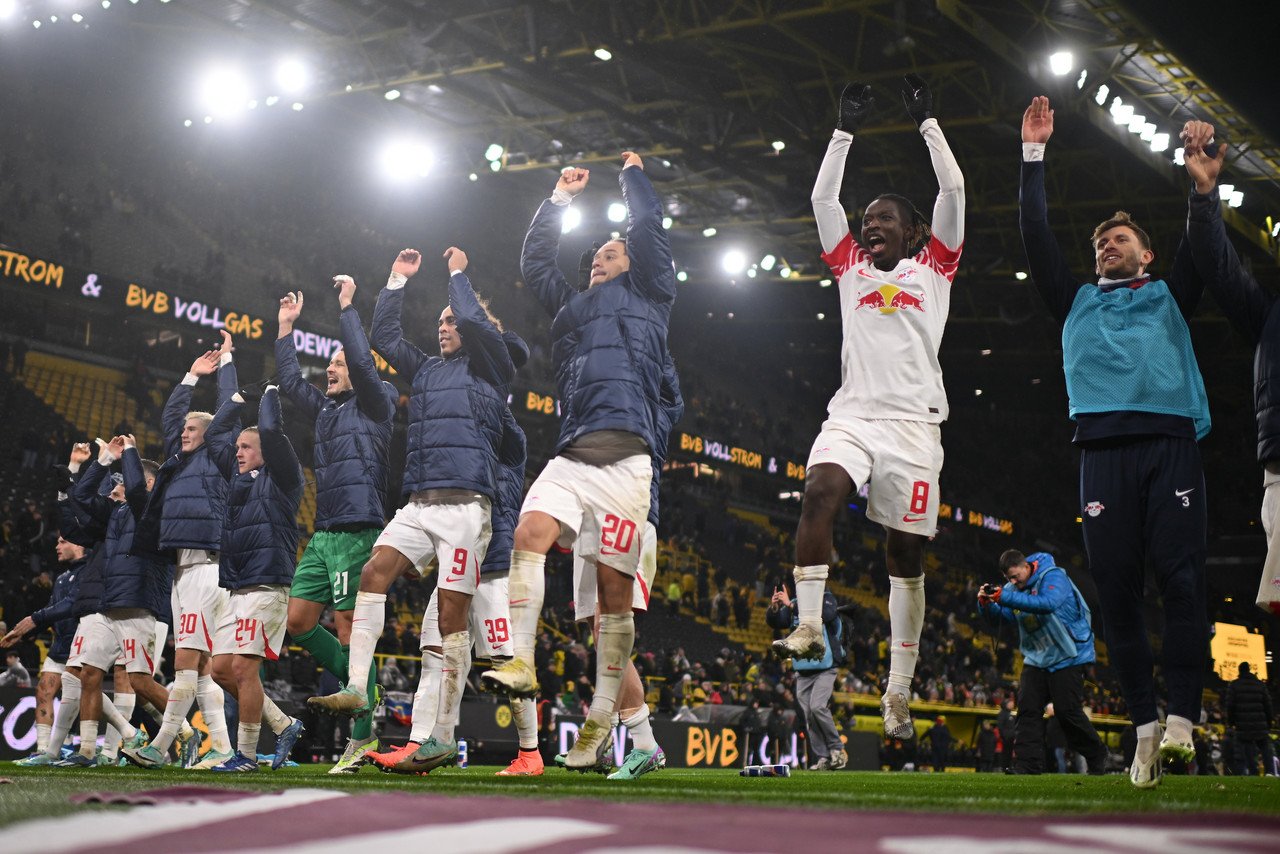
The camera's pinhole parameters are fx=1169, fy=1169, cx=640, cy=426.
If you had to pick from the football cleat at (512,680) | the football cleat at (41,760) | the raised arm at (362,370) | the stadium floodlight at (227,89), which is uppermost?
the stadium floodlight at (227,89)

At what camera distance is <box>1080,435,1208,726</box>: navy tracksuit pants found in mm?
4770

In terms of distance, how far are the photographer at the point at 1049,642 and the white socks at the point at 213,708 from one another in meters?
5.75

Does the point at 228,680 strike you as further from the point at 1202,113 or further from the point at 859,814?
the point at 1202,113

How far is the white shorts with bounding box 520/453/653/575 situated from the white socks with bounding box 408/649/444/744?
156cm

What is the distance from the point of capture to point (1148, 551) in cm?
493

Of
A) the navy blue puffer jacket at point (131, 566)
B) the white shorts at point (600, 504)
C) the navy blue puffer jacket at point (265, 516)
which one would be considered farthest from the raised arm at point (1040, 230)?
the navy blue puffer jacket at point (131, 566)

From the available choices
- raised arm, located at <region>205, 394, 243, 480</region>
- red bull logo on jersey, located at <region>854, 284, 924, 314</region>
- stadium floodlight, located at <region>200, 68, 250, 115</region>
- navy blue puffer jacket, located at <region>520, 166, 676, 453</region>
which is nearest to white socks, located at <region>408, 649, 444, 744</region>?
navy blue puffer jacket, located at <region>520, 166, 676, 453</region>

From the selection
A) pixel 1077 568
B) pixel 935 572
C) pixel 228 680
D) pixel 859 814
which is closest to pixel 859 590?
pixel 935 572

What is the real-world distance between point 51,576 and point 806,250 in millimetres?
21148

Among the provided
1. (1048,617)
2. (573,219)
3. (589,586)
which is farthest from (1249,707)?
(573,219)

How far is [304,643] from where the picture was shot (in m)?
7.10

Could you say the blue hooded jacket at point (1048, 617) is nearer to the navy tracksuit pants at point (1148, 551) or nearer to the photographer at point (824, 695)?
the photographer at point (824, 695)

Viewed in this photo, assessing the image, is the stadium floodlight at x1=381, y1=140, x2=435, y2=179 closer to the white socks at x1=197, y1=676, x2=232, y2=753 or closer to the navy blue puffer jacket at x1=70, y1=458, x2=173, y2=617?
the navy blue puffer jacket at x1=70, y1=458, x2=173, y2=617

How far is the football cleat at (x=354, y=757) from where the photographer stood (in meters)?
6.45
